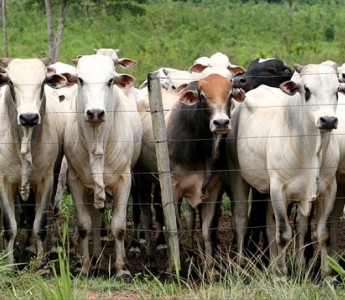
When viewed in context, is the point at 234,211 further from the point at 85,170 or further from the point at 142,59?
the point at 142,59

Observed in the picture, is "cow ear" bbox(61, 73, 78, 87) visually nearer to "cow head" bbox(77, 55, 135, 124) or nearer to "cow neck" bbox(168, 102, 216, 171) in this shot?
"cow head" bbox(77, 55, 135, 124)

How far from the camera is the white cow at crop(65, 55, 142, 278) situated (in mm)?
8641

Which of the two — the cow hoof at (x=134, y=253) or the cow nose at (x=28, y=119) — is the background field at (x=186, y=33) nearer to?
the cow hoof at (x=134, y=253)

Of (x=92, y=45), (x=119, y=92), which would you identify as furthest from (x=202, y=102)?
(x=92, y=45)

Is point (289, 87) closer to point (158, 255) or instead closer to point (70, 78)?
point (70, 78)

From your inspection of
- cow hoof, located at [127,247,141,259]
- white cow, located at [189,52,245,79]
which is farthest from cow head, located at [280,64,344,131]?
cow hoof, located at [127,247,141,259]

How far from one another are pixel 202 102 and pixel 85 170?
1216mm

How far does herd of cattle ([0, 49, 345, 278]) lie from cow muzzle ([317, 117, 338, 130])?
1 cm

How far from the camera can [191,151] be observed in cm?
918

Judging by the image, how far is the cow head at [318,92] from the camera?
26.1 ft

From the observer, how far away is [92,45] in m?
30.3

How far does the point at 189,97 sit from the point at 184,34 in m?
25.0

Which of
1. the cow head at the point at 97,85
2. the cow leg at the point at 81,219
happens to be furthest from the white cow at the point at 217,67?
the cow leg at the point at 81,219

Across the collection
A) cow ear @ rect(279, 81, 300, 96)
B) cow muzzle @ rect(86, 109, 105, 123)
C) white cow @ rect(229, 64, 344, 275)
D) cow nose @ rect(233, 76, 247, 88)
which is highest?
cow nose @ rect(233, 76, 247, 88)
